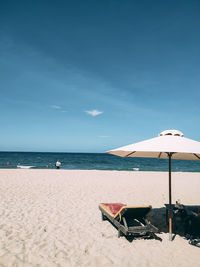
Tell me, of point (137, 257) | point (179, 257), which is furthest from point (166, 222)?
point (137, 257)

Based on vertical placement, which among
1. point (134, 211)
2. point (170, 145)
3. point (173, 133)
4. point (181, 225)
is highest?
point (173, 133)

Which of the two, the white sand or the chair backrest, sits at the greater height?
the chair backrest

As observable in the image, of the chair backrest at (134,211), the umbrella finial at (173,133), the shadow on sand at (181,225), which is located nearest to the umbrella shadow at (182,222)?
the shadow on sand at (181,225)

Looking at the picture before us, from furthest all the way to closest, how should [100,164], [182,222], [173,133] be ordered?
1. [100,164]
2. [182,222]
3. [173,133]

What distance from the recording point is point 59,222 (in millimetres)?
6172

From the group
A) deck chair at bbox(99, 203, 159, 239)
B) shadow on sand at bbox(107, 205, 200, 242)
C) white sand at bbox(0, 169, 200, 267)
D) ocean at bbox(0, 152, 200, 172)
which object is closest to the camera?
white sand at bbox(0, 169, 200, 267)

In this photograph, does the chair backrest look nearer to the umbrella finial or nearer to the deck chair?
the deck chair

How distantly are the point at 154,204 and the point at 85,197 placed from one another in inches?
137

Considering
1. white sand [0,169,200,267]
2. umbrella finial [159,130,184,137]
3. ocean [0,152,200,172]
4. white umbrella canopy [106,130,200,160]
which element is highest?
umbrella finial [159,130,184,137]

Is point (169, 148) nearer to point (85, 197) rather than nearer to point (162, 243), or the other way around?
point (162, 243)

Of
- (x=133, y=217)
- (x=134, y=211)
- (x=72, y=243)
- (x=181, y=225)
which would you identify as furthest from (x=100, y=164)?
(x=72, y=243)

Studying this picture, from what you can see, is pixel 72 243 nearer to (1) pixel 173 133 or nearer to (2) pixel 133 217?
(2) pixel 133 217

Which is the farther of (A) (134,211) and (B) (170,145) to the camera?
(A) (134,211)

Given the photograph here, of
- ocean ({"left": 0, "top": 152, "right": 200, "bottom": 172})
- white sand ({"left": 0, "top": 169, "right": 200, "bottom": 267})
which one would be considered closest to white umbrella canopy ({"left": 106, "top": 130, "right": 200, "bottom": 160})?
white sand ({"left": 0, "top": 169, "right": 200, "bottom": 267})
